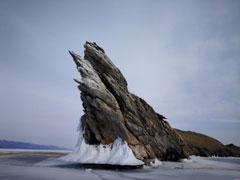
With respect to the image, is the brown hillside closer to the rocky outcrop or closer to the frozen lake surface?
the rocky outcrop

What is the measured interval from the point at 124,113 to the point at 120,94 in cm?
344

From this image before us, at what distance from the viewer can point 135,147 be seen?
27.4 m

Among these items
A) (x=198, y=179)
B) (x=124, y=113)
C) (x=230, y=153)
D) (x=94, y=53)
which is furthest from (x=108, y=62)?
(x=230, y=153)

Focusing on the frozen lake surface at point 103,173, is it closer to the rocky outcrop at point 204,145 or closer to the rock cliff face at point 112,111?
the rock cliff face at point 112,111

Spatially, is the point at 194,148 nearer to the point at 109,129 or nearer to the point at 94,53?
the point at 109,129

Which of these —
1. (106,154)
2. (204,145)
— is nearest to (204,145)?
(204,145)

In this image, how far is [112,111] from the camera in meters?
26.7

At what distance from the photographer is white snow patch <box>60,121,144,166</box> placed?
79.8 ft

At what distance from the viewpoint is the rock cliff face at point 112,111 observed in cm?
2678

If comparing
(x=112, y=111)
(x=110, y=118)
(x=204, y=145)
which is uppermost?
(x=112, y=111)

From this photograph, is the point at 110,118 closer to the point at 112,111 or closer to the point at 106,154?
the point at 112,111

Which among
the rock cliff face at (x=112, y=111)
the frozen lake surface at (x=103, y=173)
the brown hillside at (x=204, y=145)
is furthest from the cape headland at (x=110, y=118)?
the brown hillside at (x=204, y=145)

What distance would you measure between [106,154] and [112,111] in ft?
22.0

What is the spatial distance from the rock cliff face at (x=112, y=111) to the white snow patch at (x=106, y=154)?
3.58 feet
